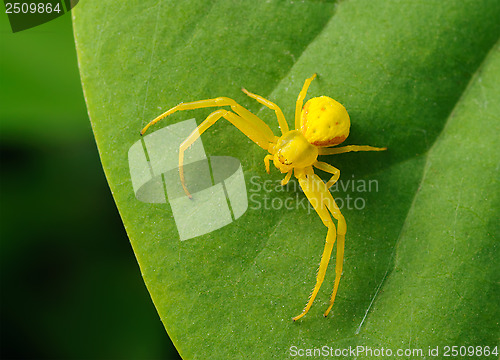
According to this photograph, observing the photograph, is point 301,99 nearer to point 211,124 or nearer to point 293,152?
point 293,152

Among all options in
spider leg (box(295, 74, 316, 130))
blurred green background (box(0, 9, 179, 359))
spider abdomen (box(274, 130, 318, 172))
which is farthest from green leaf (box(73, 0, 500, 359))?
blurred green background (box(0, 9, 179, 359))

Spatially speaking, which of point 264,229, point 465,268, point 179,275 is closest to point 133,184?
point 179,275

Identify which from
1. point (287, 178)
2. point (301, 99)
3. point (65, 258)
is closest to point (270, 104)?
point (301, 99)

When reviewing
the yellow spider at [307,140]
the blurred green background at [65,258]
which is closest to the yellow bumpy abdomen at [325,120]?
the yellow spider at [307,140]

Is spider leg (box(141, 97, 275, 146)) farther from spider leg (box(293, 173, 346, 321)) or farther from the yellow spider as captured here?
spider leg (box(293, 173, 346, 321))

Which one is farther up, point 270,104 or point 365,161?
point 270,104

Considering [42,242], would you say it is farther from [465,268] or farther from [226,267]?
[465,268]

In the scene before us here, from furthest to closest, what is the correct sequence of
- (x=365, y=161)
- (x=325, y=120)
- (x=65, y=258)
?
(x=65, y=258), (x=365, y=161), (x=325, y=120)
